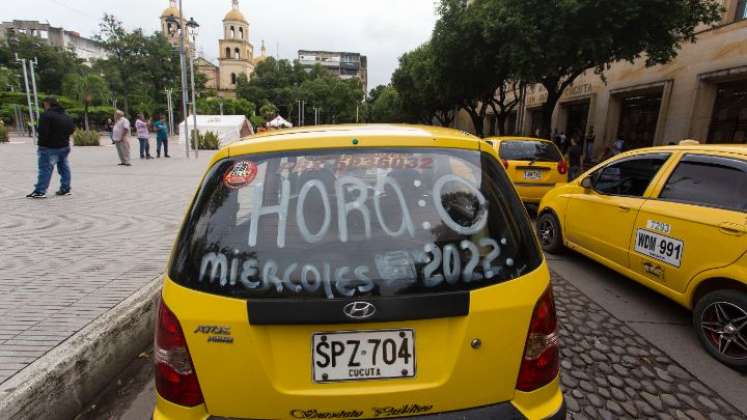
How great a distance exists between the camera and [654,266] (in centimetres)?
375

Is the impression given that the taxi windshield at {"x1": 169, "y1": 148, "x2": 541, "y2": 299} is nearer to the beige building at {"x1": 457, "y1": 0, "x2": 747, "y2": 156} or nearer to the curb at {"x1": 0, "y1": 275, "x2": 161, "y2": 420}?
the curb at {"x1": 0, "y1": 275, "x2": 161, "y2": 420}

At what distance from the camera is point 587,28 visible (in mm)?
12352

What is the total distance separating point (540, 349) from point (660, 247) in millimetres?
2784

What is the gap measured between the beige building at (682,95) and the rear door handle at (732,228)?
49.5 ft

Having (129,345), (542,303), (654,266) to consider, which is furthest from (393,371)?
(654,266)

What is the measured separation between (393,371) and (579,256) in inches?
198

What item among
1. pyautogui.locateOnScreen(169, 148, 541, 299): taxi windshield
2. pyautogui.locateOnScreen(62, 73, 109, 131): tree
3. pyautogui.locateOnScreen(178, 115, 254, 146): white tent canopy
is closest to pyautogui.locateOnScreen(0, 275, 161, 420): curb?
pyautogui.locateOnScreen(169, 148, 541, 299): taxi windshield

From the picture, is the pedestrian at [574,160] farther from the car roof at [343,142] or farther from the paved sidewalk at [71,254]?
the car roof at [343,142]

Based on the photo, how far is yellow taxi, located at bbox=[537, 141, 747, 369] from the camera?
10.00ft

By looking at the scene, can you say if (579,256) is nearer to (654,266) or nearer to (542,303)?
(654,266)

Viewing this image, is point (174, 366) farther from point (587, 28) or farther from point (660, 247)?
point (587, 28)

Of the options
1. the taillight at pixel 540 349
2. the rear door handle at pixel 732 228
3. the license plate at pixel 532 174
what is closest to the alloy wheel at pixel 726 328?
the rear door handle at pixel 732 228

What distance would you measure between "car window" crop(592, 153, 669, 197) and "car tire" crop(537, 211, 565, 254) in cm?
93

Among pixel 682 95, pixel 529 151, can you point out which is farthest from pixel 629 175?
pixel 682 95
